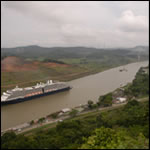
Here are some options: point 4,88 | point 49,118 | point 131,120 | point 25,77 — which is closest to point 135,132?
point 131,120

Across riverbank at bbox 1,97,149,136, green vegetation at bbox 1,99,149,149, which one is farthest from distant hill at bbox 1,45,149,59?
green vegetation at bbox 1,99,149,149

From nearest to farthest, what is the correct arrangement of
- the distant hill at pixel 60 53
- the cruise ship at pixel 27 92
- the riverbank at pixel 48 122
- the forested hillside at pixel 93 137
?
the forested hillside at pixel 93 137 < the riverbank at pixel 48 122 < the cruise ship at pixel 27 92 < the distant hill at pixel 60 53

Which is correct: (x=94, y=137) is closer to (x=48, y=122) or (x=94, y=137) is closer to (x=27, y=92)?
(x=48, y=122)

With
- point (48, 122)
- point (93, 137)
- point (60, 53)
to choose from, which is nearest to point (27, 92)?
point (48, 122)

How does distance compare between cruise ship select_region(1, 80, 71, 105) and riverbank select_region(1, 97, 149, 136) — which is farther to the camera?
cruise ship select_region(1, 80, 71, 105)

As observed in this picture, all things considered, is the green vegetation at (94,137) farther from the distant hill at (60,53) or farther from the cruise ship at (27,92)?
the distant hill at (60,53)

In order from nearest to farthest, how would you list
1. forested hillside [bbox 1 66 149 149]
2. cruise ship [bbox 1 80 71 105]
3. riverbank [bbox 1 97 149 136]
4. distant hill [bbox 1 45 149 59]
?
forested hillside [bbox 1 66 149 149] < riverbank [bbox 1 97 149 136] < cruise ship [bbox 1 80 71 105] < distant hill [bbox 1 45 149 59]

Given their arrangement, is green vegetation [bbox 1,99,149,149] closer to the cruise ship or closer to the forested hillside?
the forested hillside

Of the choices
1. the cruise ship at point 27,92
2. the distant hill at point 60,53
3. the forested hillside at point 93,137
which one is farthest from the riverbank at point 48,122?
the distant hill at point 60,53
